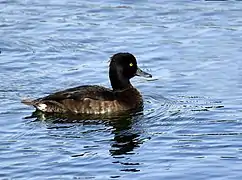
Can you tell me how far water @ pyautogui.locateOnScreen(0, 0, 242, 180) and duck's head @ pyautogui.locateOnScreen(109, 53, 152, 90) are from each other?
A: 17.7 inches

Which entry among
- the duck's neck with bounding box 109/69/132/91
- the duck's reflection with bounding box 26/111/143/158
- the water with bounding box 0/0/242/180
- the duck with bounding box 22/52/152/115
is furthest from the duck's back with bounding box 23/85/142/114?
the duck's neck with bounding box 109/69/132/91

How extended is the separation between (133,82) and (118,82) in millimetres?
1126

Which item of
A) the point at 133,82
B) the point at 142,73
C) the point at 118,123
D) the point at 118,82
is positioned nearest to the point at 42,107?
the point at 118,123

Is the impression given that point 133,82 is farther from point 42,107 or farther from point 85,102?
point 42,107

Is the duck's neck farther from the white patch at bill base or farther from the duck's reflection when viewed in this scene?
the white patch at bill base

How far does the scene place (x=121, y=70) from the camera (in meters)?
18.4

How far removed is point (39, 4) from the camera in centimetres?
2555

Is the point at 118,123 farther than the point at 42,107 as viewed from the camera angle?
No

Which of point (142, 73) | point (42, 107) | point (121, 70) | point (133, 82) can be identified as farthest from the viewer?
point (133, 82)

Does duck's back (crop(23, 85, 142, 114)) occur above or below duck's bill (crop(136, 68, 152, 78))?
below

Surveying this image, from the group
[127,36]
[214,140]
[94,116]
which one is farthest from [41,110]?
[127,36]

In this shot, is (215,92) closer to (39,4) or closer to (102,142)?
(102,142)

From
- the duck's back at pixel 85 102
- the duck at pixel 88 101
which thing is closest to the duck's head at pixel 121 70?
the duck at pixel 88 101

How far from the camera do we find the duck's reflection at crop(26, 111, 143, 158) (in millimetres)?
15023
